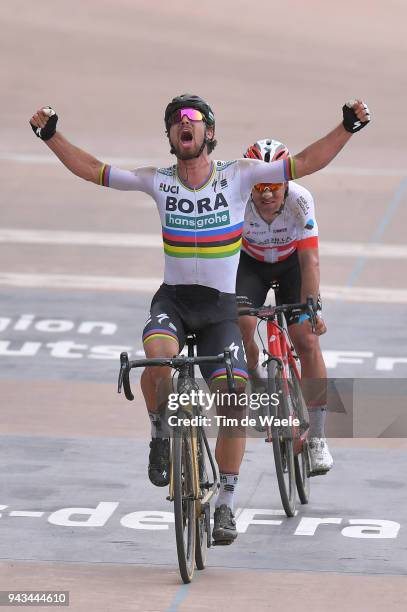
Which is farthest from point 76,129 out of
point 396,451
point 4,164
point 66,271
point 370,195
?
point 396,451

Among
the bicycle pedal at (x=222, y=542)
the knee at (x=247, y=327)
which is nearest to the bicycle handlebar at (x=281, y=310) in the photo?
the knee at (x=247, y=327)

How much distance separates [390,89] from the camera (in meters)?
25.0

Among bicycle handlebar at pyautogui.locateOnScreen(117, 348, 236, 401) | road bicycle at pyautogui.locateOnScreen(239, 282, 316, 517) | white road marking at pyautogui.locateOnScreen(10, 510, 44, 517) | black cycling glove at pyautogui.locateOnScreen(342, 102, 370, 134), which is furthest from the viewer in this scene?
road bicycle at pyautogui.locateOnScreen(239, 282, 316, 517)

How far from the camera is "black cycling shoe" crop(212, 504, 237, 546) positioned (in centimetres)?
699

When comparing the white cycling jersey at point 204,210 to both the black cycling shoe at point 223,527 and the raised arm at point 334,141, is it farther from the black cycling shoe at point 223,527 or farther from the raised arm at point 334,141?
the black cycling shoe at point 223,527

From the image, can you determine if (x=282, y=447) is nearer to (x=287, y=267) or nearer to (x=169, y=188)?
(x=287, y=267)

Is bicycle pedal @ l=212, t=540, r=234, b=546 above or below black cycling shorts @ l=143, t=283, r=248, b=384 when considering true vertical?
below

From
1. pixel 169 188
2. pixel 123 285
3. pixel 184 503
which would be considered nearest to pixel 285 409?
pixel 184 503

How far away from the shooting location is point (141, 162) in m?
19.5

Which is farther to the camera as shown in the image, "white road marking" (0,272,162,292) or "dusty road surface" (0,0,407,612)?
"white road marking" (0,272,162,292)

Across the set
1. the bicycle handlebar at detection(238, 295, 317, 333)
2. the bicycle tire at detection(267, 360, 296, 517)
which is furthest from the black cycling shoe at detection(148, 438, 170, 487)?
the bicycle handlebar at detection(238, 295, 317, 333)

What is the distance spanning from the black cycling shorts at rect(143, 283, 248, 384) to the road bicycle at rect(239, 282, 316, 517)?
0.75 m

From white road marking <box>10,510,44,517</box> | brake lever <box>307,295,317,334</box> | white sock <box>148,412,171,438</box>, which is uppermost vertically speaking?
brake lever <box>307,295,317,334</box>

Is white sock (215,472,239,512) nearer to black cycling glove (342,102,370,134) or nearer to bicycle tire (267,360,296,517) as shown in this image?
bicycle tire (267,360,296,517)
